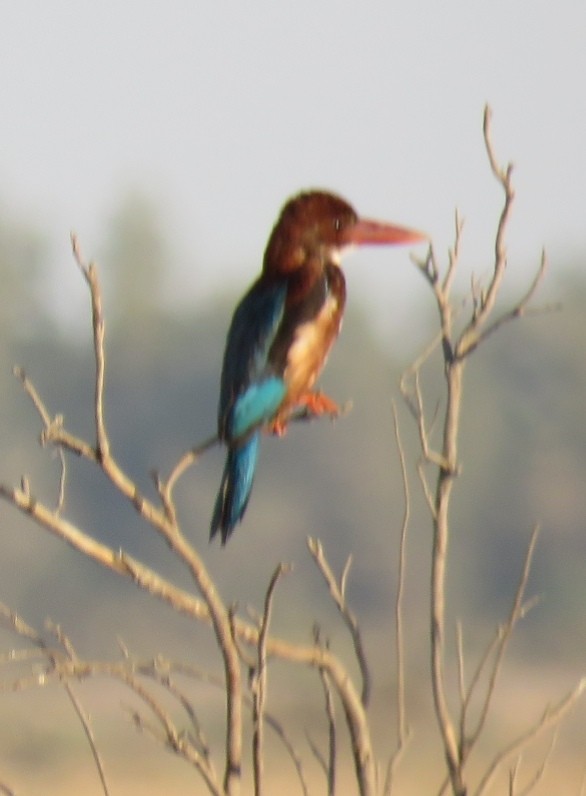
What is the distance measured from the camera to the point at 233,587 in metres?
38.8

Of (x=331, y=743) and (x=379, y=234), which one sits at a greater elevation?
(x=379, y=234)

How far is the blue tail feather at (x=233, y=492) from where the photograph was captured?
5.05 meters

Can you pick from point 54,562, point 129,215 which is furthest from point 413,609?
point 129,215

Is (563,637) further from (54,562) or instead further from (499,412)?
(54,562)

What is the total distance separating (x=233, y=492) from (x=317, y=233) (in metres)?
1.12

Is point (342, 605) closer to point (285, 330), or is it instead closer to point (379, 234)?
point (285, 330)

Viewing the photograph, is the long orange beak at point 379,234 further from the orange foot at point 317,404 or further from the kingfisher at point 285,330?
the orange foot at point 317,404

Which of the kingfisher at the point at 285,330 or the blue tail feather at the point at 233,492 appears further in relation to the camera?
the kingfisher at the point at 285,330

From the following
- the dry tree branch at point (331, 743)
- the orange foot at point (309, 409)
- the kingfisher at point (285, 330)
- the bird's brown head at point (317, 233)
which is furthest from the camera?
the bird's brown head at point (317, 233)

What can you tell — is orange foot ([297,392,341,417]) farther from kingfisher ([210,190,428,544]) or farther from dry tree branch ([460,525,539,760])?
dry tree branch ([460,525,539,760])

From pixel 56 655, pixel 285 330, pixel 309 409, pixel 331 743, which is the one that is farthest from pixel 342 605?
pixel 285 330

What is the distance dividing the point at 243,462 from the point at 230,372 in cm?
31

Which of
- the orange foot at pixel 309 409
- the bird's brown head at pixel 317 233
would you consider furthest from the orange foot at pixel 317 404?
the bird's brown head at pixel 317 233

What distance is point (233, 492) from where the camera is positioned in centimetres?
510
